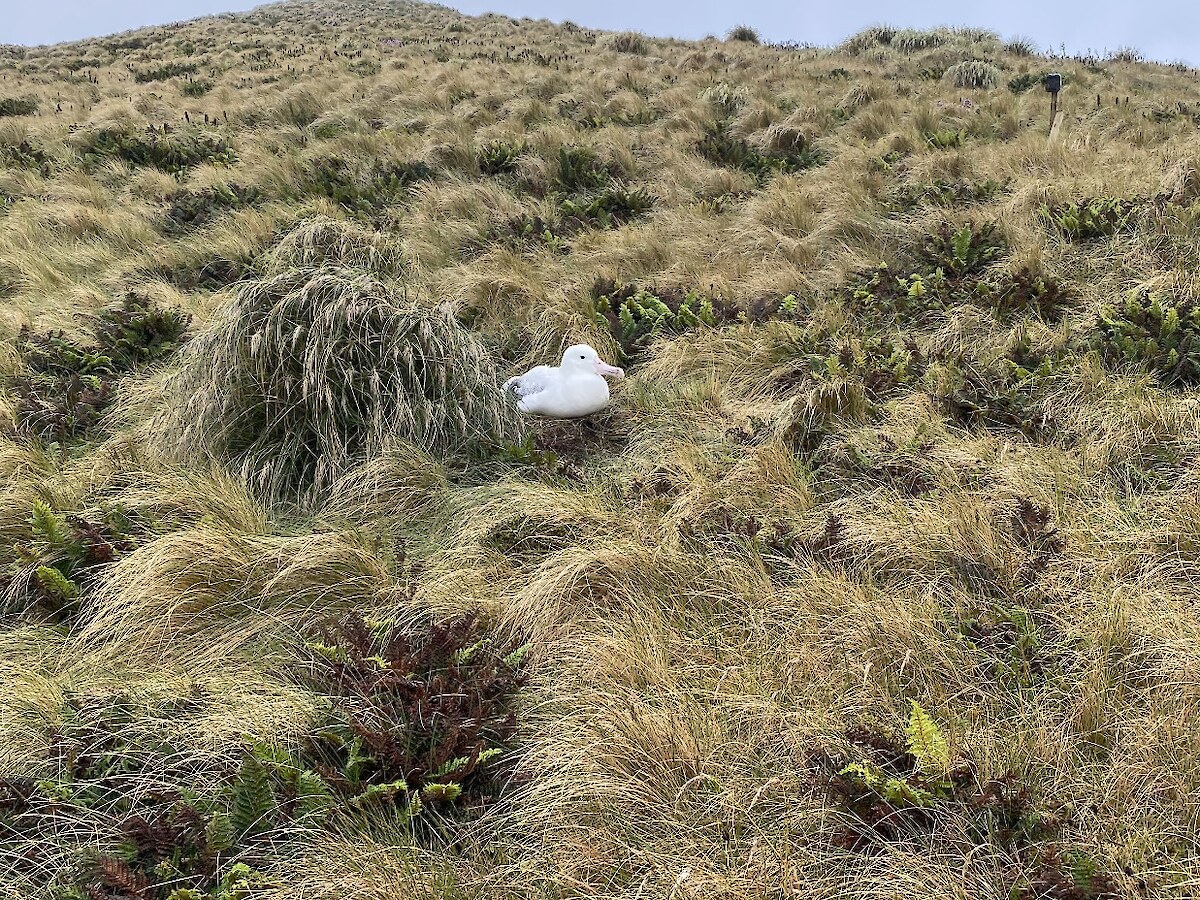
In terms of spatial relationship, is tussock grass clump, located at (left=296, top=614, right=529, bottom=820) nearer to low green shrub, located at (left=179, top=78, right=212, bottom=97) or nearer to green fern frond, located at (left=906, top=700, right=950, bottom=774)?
green fern frond, located at (left=906, top=700, right=950, bottom=774)

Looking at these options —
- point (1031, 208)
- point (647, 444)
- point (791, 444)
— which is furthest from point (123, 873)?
point (1031, 208)

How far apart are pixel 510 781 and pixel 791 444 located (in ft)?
7.48

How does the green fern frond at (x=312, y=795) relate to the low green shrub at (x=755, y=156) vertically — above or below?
below

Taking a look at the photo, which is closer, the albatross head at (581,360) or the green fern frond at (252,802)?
the green fern frond at (252,802)

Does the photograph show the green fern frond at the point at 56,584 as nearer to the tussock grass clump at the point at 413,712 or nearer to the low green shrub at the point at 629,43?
the tussock grass clump at the point at 413,712

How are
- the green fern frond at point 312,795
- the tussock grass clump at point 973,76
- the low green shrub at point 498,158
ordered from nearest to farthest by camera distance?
1. the green fern frond at point 312,795
2. the low green shrub at point 498,158
3. the tussock grass clump at point 973,76

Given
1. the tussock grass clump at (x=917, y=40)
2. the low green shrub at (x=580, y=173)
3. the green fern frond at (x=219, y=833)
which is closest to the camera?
the green fern frond at (x=219, y=833)

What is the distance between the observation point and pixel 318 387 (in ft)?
12.1

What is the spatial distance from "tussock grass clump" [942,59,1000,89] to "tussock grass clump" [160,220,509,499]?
11491mm

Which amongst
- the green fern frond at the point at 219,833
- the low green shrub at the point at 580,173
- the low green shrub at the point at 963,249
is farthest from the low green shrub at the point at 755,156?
the green fern frond at the point at 219,833

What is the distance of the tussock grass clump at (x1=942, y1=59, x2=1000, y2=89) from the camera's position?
11.9 m

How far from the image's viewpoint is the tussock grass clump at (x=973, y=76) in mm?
11852

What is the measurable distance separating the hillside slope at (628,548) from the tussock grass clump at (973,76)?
18.1 ft

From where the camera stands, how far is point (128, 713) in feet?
7.48
